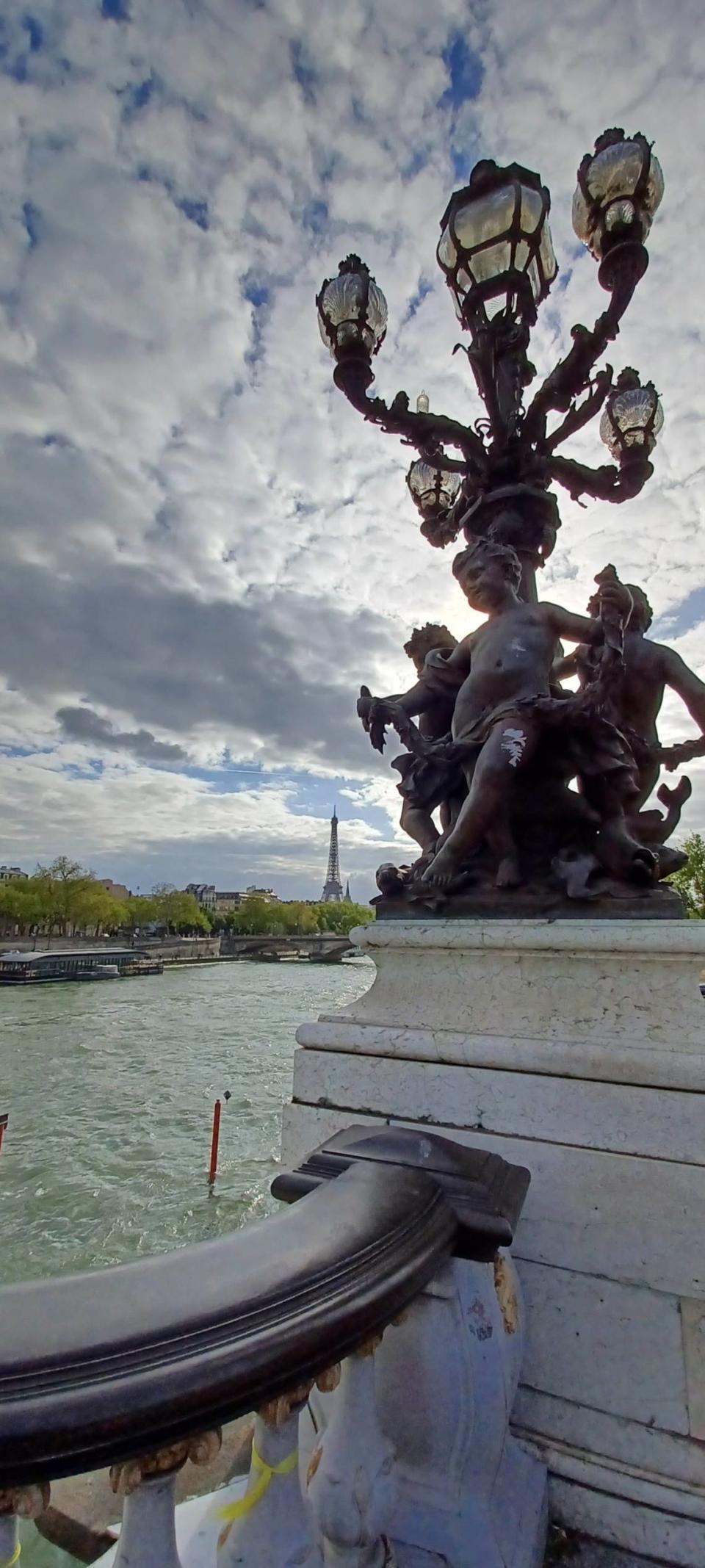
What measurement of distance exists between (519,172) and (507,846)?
3399 mm

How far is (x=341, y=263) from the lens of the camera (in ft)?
14.0

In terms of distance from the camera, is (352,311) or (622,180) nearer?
(622,180)

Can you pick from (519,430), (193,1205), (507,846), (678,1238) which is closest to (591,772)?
(507,846)

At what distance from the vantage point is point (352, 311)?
405 cm

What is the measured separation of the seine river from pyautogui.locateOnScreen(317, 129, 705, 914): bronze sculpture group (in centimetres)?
260

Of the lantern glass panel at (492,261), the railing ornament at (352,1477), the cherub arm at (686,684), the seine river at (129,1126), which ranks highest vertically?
the lantern glass panel at (492,261)

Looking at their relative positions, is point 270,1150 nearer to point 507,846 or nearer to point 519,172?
point 507,846

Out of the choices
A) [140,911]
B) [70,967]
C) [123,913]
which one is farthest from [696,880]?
[140,911]

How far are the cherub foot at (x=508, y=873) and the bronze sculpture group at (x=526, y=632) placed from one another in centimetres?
1

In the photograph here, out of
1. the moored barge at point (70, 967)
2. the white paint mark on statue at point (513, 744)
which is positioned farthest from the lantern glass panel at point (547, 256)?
the moored barge at point (70, 967)

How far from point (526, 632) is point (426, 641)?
0.85 meters

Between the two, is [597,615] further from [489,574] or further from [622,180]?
[622,180]

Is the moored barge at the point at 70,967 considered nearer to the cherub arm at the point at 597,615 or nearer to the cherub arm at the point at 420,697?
the cherub arm at the point at 420,697

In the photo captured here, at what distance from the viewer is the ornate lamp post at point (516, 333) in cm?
351
